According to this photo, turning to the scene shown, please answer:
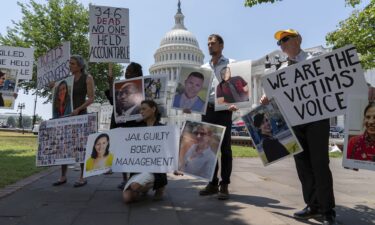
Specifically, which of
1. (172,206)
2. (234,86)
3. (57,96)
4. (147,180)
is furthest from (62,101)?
(234,86)

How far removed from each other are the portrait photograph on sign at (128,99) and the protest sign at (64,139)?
38 centimetres

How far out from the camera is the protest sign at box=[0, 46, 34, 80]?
821 centimetres

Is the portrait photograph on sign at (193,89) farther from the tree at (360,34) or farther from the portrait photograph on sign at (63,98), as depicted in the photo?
the tree at (360,34)

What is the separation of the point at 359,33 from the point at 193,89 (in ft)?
46.3

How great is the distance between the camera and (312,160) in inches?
141

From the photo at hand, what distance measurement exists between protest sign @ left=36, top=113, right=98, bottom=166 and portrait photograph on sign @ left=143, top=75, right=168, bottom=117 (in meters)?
0.89

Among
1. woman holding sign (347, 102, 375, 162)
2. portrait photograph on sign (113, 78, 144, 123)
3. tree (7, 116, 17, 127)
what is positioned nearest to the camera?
woman holding sign (347, 102, 375, 162)

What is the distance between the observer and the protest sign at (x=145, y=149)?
4574 millimetres

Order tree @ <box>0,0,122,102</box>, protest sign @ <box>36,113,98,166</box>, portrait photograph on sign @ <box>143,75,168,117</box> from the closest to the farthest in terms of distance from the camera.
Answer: portrait photograph on sign @ <box>143,75,168,117</box>
protest sign @ <box>36,113,98,166</box>
tree @ <box>0,0,122,102</box>

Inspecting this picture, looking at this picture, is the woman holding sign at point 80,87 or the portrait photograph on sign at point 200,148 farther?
the woman holding sign at point 80,87

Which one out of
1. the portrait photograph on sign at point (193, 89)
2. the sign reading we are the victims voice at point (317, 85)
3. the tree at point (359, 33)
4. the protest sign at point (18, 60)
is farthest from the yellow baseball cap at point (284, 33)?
the tree at point (359, 33)

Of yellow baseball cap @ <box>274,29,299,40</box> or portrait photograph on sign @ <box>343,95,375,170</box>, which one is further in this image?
yellow baseball cap @ <box>274,29,299,40</box>

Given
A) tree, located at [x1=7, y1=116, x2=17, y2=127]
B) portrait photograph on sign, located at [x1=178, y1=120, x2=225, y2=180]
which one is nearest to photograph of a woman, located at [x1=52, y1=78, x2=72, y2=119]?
portrait photograph on sign, located at [x1=178, y1=120, x2=225, y2=180]

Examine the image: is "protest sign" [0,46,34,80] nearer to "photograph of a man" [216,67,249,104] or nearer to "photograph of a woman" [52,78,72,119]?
"photograph of a woman" [52,78,72,119]
